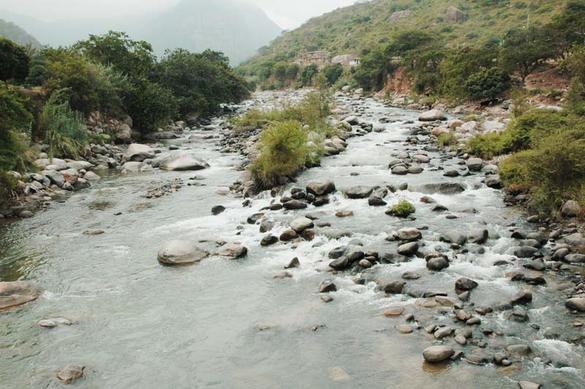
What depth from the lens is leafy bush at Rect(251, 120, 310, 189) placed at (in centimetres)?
2005

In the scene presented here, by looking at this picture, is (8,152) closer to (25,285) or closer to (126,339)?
(25,285)

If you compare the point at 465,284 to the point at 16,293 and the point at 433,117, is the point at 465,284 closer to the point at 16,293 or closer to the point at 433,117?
the point at 16,293

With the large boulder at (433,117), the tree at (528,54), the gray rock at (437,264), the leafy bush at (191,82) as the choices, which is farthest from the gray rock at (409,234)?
the leafy bush at (191,82)

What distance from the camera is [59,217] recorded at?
59.4ft

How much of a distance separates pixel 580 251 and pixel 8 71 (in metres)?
31.7

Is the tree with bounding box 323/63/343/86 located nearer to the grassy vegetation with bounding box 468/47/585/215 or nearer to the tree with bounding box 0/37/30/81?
the tree with bounding box 0/37/30/81

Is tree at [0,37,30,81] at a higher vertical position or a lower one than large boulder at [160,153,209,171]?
higher

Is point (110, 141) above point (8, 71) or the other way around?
the other way around

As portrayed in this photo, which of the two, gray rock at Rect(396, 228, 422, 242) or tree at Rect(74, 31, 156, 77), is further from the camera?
tree at Rect(74, 31, 156, 77)

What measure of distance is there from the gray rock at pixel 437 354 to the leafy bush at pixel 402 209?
777 cm

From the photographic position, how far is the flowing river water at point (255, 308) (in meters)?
8.23

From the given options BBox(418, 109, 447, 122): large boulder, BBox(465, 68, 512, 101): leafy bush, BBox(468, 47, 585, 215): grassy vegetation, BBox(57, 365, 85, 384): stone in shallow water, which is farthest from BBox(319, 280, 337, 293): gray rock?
BBox(465, 68, 512, 101): leafy bush

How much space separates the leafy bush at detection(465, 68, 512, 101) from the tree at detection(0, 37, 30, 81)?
32956 millimetres

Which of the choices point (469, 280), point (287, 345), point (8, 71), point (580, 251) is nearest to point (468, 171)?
point (580, 251)
